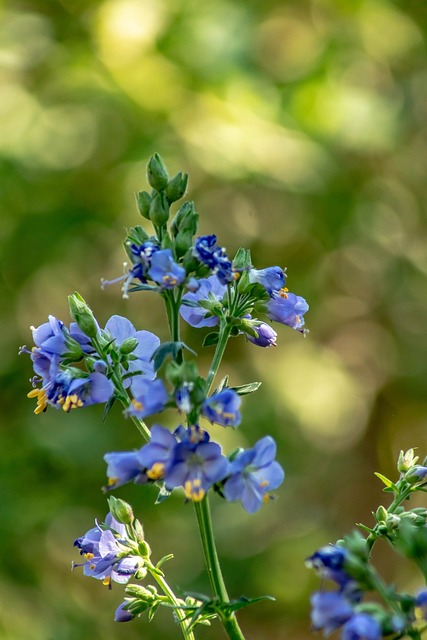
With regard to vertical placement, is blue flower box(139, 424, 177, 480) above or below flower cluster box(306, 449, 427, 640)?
above

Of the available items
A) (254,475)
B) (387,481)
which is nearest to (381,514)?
(387,481)

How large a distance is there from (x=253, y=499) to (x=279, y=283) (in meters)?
0.42

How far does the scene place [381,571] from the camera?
5.12 metres

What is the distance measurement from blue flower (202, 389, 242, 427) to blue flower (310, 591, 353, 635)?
10.8 inches

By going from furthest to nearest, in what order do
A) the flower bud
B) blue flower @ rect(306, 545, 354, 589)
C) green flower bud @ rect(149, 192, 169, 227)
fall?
the flower bud → green flower bud @ rect(149, 192, 169, 227) → blue flower @ rect(306, 545, 354, 589)

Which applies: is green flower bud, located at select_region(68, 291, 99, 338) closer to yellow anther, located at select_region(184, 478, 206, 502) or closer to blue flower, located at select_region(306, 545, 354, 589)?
yellow anther, located at select_region(184, 478, 206, 502)

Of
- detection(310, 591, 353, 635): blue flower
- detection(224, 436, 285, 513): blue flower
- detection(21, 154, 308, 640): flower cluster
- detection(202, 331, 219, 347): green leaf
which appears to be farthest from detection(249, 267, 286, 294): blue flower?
detection(310, 591, 353, 635): blue flower

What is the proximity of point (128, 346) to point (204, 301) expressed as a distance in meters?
0.16

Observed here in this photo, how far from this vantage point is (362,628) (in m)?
1.07

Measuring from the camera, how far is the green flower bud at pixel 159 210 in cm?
154

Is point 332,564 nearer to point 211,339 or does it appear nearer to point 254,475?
point 254,475

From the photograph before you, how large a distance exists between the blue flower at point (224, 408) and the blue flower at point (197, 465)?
0.15 ft

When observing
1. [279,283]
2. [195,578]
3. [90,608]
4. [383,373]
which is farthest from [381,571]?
Answer: [279,283]

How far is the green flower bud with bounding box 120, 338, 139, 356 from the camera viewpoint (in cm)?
157
